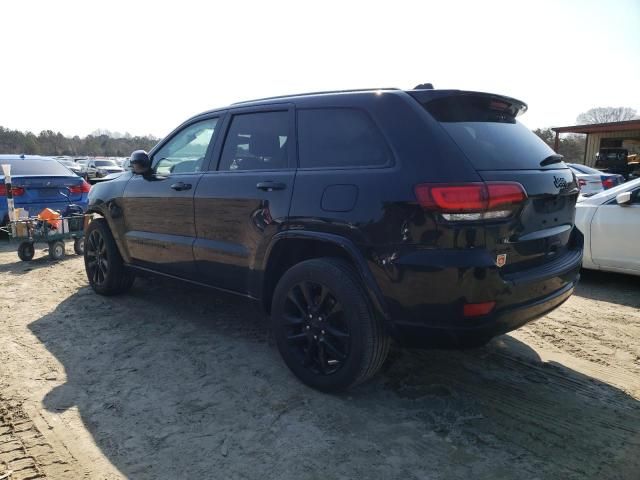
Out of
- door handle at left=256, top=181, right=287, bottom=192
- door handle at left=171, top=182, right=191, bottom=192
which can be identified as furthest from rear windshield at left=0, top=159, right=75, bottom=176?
door handle at left=256, top=181, right=287, bottom=192

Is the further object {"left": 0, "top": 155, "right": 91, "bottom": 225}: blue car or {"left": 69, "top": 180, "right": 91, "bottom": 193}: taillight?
{"left": 69, "top": 180, "right": 91, "bottom": 193}: taillight

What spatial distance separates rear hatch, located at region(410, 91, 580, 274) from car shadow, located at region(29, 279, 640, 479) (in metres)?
0.90

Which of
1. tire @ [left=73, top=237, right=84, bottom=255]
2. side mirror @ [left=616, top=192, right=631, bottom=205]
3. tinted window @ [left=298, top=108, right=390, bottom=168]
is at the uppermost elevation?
tinted window @ [left=298, top=108, right=390, bottom=168]

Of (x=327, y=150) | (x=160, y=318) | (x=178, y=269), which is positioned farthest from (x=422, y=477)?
(x=160, y=318)

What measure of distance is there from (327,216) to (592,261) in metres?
4.28

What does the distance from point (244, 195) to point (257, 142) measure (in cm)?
46

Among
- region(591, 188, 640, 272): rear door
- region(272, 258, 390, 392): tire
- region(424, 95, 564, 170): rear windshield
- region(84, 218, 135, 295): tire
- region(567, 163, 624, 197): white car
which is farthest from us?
region(567, 163, 624, 197): white car

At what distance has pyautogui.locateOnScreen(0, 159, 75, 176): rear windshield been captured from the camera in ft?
29.0

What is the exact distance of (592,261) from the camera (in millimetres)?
5824

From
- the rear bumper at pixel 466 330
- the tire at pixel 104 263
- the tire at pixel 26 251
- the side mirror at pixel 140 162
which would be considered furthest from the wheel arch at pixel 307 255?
the tire at pixel 26 251

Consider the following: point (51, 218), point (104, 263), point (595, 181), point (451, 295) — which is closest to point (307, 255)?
point (451, 295)

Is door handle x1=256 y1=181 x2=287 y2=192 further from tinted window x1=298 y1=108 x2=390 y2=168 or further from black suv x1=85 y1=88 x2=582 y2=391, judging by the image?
tinted window x1=298 y1=108 x2=390 y2=168

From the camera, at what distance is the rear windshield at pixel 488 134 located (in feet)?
9.11

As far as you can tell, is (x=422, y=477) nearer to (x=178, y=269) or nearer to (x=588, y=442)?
(x=588, y=442)
